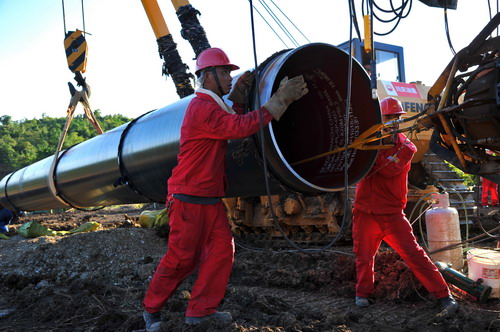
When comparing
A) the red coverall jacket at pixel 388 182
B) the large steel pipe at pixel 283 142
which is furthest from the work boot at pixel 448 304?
the large steel pipe at pixel 283 142

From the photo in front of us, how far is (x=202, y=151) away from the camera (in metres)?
3.28

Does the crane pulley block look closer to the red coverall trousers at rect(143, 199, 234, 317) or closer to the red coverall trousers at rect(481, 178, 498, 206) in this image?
the red coverall trousers at rect(143, 199, 234, 317)

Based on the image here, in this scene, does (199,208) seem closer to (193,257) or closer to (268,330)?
(193,257)

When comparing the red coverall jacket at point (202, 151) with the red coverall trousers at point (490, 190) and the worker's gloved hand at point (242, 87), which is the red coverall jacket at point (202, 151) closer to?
the worker's gloved hand at point (242, 87)

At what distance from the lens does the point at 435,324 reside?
3553 millimetres

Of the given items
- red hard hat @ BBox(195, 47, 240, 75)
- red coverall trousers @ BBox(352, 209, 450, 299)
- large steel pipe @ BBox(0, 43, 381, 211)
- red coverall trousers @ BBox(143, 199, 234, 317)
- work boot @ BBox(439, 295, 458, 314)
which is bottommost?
work boot @ BBox(439, 295, 458, 314)

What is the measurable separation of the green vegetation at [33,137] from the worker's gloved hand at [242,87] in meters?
29.6

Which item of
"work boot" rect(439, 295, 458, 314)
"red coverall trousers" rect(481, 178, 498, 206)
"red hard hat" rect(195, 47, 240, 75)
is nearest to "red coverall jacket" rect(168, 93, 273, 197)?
"red hard hat" rect(195, 47, 240, 75)

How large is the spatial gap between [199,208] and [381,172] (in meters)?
1.63

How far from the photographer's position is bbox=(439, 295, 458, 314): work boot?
3.75 meters

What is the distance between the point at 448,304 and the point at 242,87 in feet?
7.51

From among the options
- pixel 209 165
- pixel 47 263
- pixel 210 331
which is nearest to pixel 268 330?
pixel 210 331

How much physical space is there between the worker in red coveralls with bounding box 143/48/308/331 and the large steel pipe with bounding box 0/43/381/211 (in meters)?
0.21

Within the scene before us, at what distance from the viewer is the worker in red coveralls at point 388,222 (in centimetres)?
386
